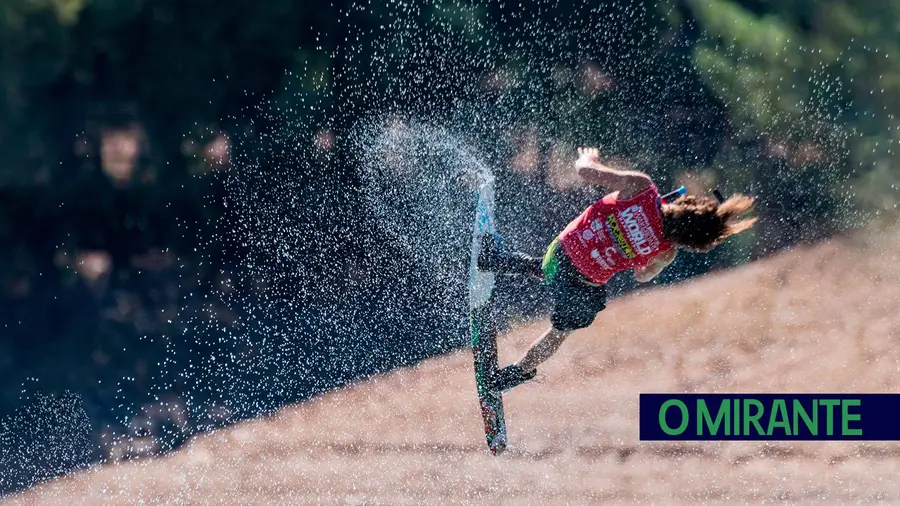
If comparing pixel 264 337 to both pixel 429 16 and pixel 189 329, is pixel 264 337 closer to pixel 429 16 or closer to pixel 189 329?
pixel 189 329

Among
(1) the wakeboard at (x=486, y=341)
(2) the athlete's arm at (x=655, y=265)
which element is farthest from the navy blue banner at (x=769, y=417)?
(2) the athlete's arm at (x=655, y=265)

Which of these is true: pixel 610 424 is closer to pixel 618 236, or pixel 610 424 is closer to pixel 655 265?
pixel 655 265

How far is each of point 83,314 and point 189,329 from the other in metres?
0.66

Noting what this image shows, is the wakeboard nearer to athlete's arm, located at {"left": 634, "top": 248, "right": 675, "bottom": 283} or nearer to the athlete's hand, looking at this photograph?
the athlete's hand

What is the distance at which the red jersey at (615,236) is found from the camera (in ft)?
15.8

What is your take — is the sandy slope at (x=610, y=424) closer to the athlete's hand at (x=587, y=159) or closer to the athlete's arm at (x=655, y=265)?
the athlete's arm at (x=655, y=265)

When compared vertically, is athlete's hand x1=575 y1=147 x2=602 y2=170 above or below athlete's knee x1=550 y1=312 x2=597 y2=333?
above

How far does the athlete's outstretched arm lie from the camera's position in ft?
17.2

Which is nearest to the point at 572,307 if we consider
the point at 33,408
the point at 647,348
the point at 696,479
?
the point at 696,479

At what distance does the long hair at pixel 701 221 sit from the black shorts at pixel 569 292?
469mm

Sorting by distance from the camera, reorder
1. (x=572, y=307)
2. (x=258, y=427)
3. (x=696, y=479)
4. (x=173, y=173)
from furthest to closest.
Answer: (x=173, y=173) → (x=258, y=427) → (x=696, y=479) → (x=572, y=307)

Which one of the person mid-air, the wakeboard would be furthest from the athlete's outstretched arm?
the wakeboard

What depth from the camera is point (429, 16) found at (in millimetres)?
6719

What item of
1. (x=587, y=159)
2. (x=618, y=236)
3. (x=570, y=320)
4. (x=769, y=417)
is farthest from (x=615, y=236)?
(x=769, y=417)
